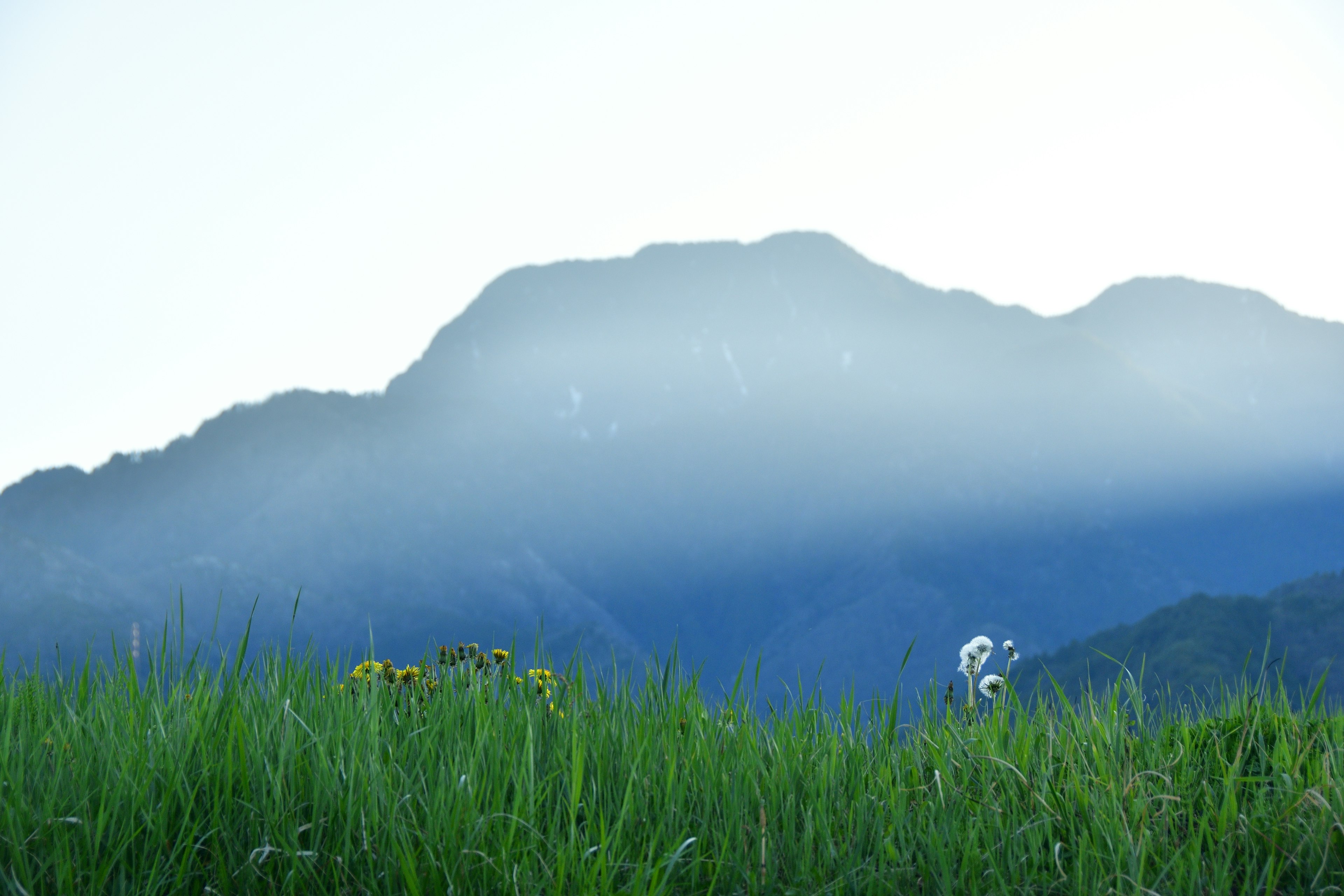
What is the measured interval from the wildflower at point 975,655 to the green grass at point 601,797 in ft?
4.45

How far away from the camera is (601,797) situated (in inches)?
142

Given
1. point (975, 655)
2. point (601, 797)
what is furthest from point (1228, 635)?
point (601, 797)

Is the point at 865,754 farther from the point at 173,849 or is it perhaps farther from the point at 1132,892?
the point at 173,849

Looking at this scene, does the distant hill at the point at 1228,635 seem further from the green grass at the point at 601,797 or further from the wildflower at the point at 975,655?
the green grass at the point at 601,797

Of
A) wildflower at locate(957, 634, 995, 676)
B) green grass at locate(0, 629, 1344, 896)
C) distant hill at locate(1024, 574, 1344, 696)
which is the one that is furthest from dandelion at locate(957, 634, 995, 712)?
distant hill at locate(1024, 574, 1344, 696)

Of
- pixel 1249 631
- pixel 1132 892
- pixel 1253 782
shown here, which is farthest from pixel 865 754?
pixel 1249 631

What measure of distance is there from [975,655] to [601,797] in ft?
10.6

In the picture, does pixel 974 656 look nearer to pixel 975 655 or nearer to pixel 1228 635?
pixel 975 655

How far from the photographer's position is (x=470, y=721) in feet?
13.1

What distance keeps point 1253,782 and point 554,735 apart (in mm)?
3168

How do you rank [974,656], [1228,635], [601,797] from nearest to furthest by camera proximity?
[601,797]
[974,656]
[1228,635]

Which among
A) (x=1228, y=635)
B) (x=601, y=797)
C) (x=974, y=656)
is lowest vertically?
(x=1228, y=635)

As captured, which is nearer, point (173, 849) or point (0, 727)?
point (173, 849)

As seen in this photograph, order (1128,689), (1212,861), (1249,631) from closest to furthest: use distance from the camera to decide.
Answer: (1212,861), (1128,689), (1249,631)
